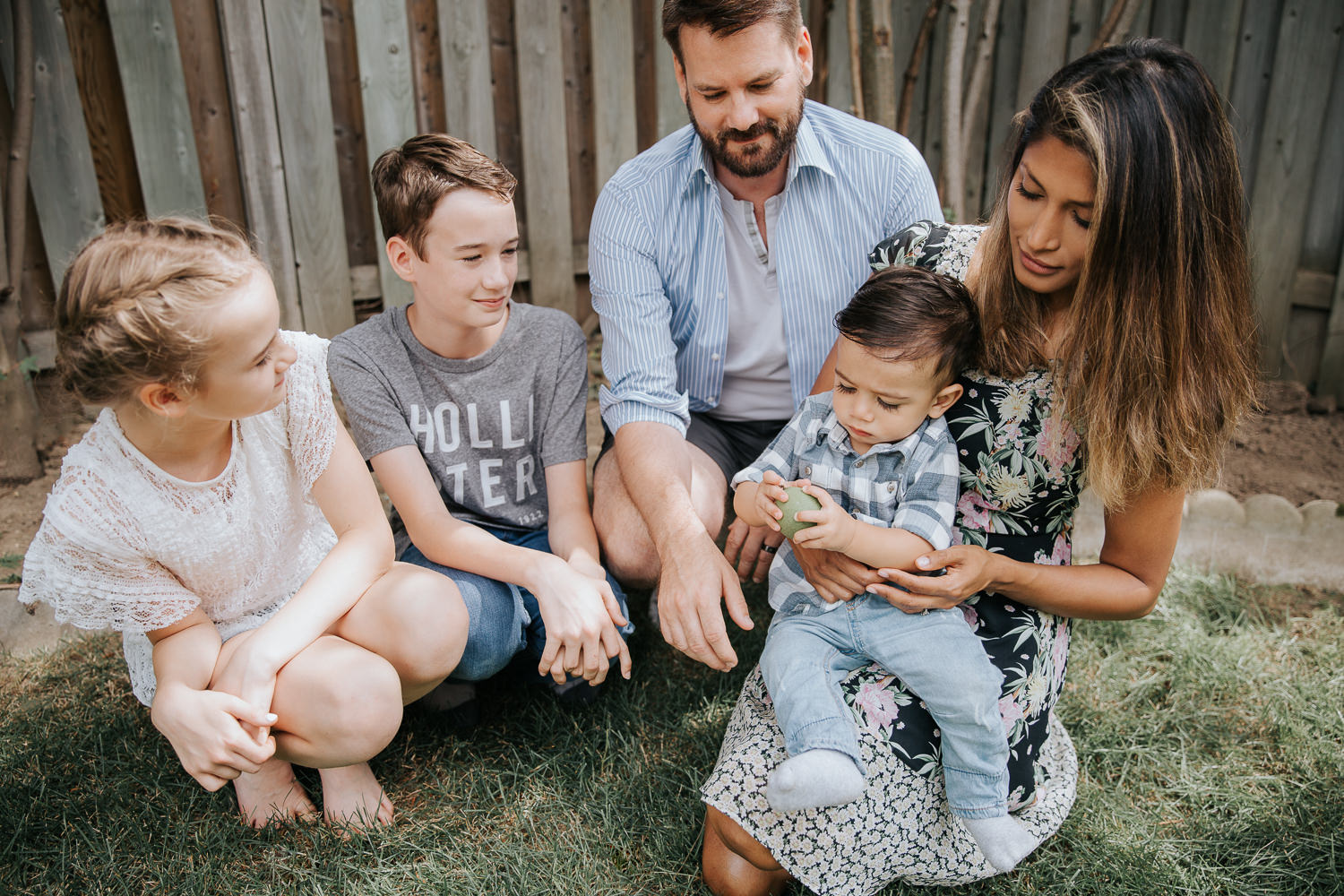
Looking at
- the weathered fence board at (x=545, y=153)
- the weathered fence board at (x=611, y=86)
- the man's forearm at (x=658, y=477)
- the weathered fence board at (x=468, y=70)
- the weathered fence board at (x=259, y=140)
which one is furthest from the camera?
the weathered fence board at (x=611, y=86)

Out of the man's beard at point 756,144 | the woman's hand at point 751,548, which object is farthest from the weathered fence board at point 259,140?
the woman's hand at point 751,548

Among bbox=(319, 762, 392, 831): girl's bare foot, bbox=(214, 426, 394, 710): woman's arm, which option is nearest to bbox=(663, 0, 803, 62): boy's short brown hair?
bbox=(214, 426, 394, 710): woman's arm

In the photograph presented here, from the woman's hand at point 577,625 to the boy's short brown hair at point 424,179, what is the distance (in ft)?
2.73

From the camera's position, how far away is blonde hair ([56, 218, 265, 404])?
156 cm

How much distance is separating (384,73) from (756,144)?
2.06 meters

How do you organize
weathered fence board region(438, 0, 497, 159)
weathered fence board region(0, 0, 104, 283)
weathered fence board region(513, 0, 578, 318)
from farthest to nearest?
weathered fence board region(513, 0, 578, 318) < weathered fence board region(438, 0, 497, 159) < weathered fence board region(0, 0, 104, 283)

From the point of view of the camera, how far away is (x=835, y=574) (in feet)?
6.19

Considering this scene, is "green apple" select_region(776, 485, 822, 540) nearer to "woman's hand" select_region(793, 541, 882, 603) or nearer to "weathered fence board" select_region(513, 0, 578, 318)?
"woman's hand" select_region(793, 541, 882, 603)

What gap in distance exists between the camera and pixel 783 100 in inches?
91.7

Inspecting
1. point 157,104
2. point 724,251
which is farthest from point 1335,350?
point 157,104

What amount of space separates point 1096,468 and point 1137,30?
10.8 ft

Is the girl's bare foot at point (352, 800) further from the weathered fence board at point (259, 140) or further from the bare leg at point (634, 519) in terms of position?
the weathered fence board at point (259, 140)

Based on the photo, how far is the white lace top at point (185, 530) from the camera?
1.75 m

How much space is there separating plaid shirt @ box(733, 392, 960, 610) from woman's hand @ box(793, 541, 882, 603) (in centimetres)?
4
